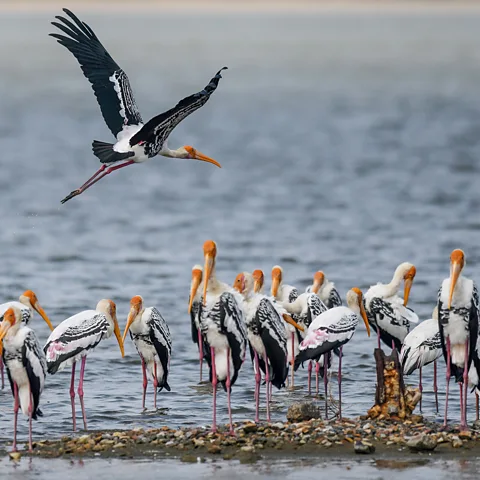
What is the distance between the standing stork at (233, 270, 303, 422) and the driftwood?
117 centimetres

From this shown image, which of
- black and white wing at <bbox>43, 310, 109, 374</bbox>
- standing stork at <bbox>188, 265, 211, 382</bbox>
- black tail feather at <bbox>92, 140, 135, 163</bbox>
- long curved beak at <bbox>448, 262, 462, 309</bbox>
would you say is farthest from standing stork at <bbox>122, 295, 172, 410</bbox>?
long curved beak at <bbox>448, 262, 462, 309</bbox>

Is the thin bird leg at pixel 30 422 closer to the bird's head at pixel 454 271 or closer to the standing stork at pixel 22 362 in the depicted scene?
the standing stork at pixel 22 362

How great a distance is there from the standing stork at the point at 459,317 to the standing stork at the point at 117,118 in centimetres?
350

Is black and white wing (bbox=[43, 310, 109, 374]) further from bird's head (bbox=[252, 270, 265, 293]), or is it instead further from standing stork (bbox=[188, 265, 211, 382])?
bird's head (bbox=[252, 270, 265, 293])

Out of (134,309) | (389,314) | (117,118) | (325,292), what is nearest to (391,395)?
(389,314)

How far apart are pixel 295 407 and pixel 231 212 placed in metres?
23.4

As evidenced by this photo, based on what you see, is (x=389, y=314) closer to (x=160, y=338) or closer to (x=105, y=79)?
(x=160, y=338)

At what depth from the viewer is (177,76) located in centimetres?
12938

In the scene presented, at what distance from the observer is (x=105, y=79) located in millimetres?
19391

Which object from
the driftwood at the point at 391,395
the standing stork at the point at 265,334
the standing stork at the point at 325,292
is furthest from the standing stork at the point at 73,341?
the standing stork at the point at 325,292

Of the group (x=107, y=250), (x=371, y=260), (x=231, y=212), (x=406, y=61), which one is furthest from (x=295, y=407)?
(x=406, y=61)

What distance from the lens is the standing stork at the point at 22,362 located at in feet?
55.9

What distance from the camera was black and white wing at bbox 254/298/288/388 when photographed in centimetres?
1805

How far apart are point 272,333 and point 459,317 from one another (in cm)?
222
